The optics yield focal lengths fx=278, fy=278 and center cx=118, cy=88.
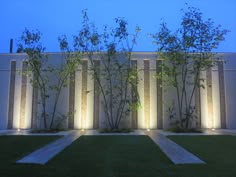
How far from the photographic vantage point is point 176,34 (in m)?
11.1

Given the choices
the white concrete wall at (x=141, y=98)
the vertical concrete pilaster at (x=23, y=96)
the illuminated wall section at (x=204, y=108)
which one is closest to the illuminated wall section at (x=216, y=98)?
the white concrete wall at (x=141, y=98)

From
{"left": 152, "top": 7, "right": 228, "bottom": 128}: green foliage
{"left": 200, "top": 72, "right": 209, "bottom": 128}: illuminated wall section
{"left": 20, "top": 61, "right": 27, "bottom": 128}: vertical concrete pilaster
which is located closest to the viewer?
{"left": 152, "top": 7, "right": 228, "bottom": 128}: green foliage

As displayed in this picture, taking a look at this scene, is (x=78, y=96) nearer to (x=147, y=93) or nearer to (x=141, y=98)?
(x=141, y=98)

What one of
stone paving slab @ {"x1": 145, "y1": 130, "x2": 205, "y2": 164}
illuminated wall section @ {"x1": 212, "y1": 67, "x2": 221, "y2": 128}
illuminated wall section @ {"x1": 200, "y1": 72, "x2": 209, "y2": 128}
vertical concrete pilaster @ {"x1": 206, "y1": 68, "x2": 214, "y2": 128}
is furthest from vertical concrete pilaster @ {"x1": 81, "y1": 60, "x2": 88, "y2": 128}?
stone paving slab @ {"x1": 145, "y1": 130, "x2": 205, "y2": 164}

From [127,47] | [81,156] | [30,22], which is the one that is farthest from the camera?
[30,22]

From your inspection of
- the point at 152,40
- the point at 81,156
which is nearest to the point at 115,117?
the point at 152,40

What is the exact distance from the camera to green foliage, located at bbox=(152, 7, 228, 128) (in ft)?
35.4

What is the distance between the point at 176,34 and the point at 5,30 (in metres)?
54.0

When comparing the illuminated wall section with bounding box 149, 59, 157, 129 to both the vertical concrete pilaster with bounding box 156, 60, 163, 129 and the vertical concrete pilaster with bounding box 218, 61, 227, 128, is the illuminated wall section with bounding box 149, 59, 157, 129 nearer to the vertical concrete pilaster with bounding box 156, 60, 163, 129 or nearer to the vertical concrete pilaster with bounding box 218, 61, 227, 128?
the vertical concrete pilaster with bounding box 156, 60, 163, 129

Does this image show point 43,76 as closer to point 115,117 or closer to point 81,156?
point 115,117

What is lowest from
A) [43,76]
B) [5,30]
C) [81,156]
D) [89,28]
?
[81,156]

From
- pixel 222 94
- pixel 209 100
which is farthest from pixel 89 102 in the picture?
pixel 222 94

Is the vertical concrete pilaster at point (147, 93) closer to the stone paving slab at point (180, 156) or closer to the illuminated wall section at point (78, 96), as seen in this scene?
the illuminated wall section at point (78, 96)

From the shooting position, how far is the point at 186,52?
1113 cm
